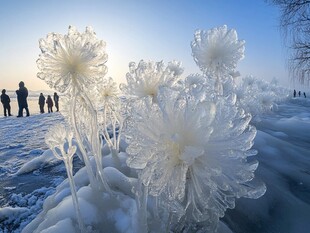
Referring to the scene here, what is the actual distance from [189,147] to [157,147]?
0.15m

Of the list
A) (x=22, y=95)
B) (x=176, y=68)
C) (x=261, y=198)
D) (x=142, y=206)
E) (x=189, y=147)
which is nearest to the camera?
(x=189, y=147)

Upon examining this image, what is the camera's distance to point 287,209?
8.74ft

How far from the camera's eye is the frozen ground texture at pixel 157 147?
133 centimetres

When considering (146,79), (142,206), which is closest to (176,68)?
(146,79)

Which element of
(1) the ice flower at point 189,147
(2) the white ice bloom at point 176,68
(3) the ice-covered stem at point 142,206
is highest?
(2) the white ice bloom at point 176,68

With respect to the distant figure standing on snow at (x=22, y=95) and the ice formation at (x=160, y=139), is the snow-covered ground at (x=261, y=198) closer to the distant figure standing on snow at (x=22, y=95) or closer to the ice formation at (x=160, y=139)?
the ice formation at (x=160, y=139)

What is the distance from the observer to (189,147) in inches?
49.1

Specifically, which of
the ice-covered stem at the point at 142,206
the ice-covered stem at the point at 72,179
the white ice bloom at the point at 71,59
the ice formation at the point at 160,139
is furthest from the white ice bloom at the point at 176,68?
the ice-covered stem at the point at 142,206

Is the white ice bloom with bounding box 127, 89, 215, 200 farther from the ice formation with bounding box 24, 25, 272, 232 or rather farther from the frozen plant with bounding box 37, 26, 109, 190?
the frozen plant with bounding box 37, 26, 109, 190

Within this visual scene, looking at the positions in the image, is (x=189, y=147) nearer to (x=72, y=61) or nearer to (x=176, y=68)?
(x=72, y=61)

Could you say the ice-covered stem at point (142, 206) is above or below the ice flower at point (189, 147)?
below

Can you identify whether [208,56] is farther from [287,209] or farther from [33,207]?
[33,207]

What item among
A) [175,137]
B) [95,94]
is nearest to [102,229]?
[175,137]

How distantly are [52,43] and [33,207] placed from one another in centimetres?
172
